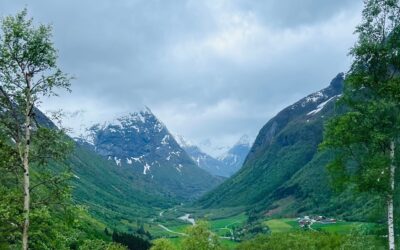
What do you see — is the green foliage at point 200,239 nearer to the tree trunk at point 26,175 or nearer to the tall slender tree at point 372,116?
the tall slender tree at point 372,116

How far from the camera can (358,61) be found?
35.9 m

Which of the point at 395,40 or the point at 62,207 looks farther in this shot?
the point at 395,40

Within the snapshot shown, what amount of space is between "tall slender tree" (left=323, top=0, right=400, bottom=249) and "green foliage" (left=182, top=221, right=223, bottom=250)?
72129 millimetres

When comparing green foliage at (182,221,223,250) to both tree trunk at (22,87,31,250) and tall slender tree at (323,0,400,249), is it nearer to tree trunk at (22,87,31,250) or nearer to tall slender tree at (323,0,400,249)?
tall slender tree at (323,0,400,249)

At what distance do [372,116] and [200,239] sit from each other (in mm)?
77154

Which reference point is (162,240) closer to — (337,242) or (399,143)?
(337,242)

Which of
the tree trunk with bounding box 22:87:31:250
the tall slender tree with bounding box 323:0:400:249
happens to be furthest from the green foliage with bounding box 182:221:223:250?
the tree trunk with bounding box 22:87:31:250

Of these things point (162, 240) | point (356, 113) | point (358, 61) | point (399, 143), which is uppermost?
point (358, 61)

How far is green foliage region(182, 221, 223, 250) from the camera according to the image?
342 ft

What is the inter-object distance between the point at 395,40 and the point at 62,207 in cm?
2752

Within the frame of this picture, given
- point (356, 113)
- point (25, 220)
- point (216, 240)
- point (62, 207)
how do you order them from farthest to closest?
point (216, 240)
point (356, 113)
point (62, 207)
point (25, 220)

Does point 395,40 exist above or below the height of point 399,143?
above

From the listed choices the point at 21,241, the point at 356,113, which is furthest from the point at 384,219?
the point at 21,241

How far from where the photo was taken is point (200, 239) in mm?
104688
